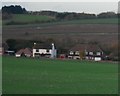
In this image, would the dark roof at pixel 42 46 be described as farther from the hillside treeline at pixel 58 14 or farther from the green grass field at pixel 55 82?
the green grass field at pixel 55 82

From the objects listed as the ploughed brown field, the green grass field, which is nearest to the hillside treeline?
Answer: the ploughed brown field

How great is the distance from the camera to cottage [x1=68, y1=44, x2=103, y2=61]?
88.2 metres

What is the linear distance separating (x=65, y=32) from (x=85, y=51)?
5.70 metres

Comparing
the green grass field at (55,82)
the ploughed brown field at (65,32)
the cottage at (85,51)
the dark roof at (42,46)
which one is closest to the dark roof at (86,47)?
the cottage at (85,51)

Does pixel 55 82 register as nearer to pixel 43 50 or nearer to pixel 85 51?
pixel 43 50

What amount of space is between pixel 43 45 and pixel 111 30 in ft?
46.8

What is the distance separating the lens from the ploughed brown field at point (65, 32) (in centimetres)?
8500

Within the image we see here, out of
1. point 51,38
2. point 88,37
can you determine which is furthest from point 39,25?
point 88,37

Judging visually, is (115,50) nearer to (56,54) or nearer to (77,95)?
(56,54)

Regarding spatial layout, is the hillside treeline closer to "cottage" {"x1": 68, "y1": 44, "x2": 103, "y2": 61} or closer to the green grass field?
"cottage" {"x1": 68, "y1": 44, "x2": 103, "y2": 61}

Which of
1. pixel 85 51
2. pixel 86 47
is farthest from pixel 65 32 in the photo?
pixel 86 47

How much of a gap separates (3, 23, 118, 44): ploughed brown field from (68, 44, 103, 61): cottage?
1692 mm

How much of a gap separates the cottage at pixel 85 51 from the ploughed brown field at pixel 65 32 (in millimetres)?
1692

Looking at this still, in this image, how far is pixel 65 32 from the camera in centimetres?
8988
